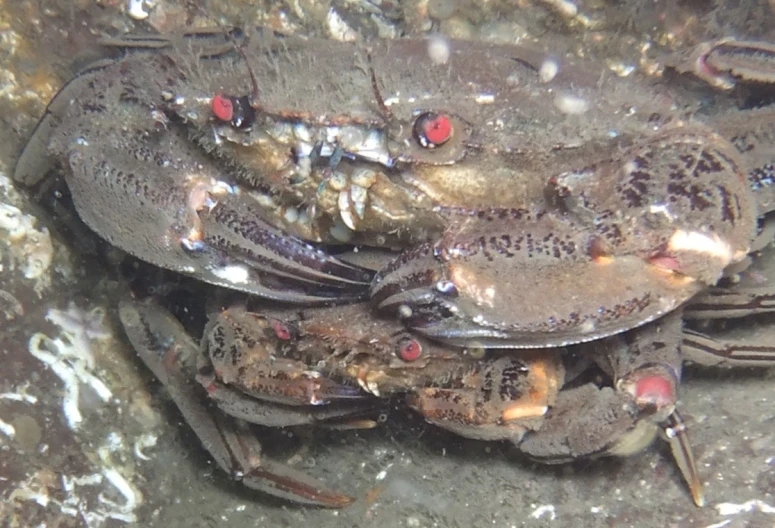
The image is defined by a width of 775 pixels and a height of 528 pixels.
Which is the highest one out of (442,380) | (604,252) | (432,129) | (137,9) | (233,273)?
(137,9)

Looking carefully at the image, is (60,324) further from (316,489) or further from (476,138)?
(476,138)

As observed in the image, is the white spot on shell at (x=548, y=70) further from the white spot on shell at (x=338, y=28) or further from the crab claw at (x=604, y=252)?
the white spot on shell at (x=338, y=28)

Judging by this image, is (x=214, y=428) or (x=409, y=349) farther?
(x=214, y=428)

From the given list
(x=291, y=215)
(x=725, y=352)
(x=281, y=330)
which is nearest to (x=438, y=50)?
(x=291, y=215)

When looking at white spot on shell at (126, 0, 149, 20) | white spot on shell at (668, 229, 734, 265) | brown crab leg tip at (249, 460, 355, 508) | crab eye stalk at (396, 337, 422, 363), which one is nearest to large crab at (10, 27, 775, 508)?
white spot on shell at (668, 229, 734, 265)

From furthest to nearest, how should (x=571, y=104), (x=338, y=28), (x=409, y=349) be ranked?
(x=338, y=28) < (x=409, y=349) < (x=571, y=104)

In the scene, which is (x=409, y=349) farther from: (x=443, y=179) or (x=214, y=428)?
(x=214, y=428)
